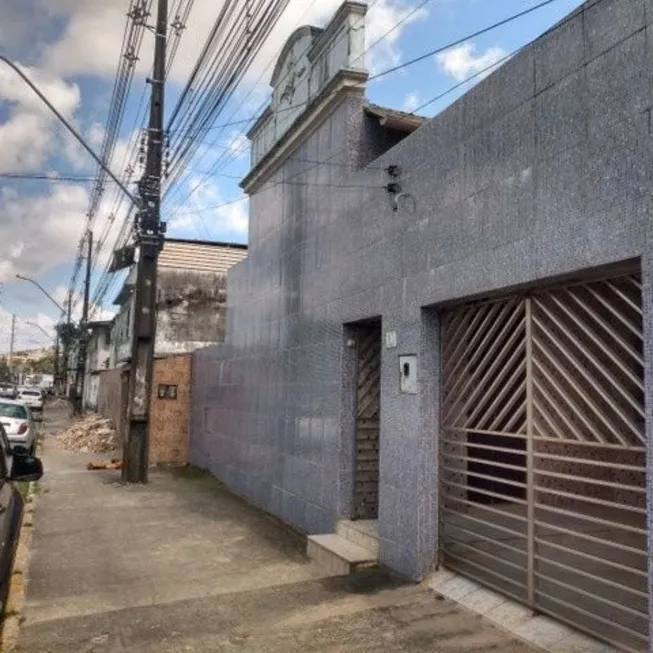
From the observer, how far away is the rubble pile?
20688 millimetres

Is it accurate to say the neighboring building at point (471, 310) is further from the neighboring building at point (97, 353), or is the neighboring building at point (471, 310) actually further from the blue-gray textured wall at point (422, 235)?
the neighboring building at point (97, 353)

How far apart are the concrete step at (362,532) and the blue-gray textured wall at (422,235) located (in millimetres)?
190

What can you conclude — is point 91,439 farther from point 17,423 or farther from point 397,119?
point 397,119

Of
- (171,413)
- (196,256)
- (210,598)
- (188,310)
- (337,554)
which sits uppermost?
(196,256)

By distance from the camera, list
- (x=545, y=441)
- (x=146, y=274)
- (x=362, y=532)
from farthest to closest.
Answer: (x=146, y=274) → (x=362, y=532) → (x=545, y=441)

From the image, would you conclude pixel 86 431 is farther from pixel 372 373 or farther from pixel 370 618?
pixel 370 618

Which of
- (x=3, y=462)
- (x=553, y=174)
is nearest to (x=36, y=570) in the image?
(x=3, y=462)

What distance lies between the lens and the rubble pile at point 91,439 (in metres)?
20.7

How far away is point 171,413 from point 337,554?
1117 centimetres

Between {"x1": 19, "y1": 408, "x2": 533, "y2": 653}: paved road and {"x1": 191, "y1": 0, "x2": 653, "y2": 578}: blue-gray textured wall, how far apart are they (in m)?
0.72

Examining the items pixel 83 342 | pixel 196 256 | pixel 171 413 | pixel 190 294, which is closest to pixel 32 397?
pixel 83 342

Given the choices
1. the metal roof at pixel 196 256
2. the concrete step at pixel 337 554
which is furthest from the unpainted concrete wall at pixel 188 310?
the concrete step at pixel 337 554

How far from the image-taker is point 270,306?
436 inches

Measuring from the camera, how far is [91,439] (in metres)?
21.5
